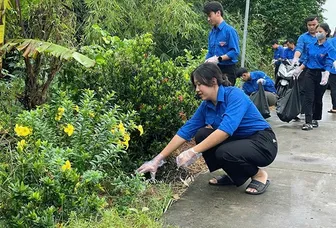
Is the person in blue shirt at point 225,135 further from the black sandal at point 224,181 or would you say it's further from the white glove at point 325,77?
the white glove at point 325,77

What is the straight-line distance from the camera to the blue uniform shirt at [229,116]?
406 centimetres

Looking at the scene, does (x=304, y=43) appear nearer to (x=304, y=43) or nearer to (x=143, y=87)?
(x=304, y=43)

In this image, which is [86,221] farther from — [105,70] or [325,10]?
[325,10]

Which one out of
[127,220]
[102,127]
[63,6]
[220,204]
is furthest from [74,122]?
[63,6]

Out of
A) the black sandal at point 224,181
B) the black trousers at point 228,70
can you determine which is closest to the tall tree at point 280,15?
the black trousers at point 228,70

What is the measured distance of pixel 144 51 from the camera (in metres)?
5.05

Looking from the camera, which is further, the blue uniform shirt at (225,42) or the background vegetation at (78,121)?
the blue uniform shirt at (225,42)

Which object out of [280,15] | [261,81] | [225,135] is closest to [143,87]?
[225,135]

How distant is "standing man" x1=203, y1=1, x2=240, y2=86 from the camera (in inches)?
241

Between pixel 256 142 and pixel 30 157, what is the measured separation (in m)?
2.05

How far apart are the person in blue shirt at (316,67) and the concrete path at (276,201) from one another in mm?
1822

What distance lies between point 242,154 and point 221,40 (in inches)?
97.5

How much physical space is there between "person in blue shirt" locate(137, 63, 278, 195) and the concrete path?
20cm

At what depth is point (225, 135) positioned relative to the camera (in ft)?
13.3
